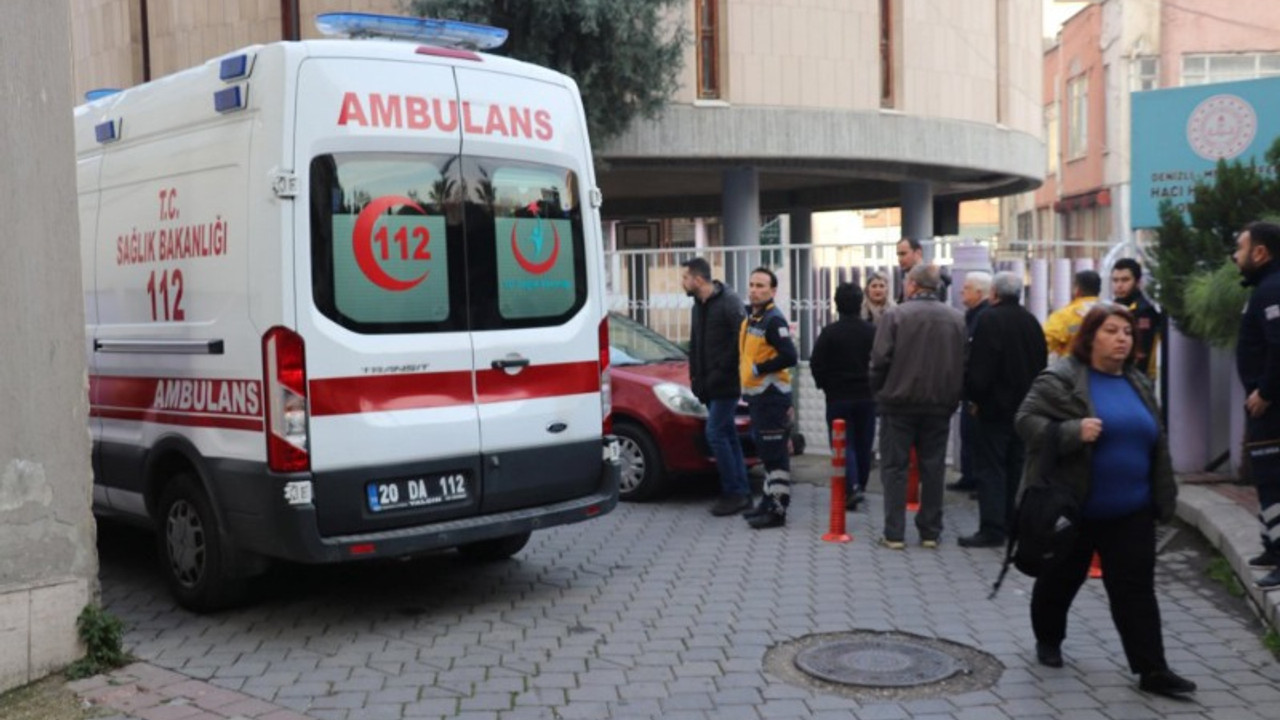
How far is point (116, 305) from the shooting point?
7199 mm

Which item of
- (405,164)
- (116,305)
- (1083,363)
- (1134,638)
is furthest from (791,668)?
(116,305)

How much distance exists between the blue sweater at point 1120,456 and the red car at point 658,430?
4.84m

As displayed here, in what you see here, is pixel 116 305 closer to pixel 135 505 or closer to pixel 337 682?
pixel 135 505

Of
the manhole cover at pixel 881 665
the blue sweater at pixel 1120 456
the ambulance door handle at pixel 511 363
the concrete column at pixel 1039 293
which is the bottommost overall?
the manhole cover at pixel 881 665

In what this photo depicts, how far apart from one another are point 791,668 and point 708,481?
17.2ft

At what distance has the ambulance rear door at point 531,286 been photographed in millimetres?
6645

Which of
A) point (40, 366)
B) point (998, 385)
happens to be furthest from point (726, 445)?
point (40, 366)

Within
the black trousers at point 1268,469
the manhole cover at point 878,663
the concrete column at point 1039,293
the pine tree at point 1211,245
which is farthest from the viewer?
the concrete column at point 1039,293

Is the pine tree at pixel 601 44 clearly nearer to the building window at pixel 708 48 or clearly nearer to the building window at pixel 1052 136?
the building window at pixel 708 48

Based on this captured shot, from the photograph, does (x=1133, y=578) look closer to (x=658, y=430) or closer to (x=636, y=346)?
(x=658, y=430)

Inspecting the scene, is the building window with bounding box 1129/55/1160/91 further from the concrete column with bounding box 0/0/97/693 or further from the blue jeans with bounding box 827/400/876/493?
the concrete column with bounding box 0/0/97/693

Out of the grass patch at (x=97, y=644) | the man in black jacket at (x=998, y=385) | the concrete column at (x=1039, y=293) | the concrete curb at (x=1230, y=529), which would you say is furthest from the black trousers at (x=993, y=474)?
the grass patch at (x=97, y=644)

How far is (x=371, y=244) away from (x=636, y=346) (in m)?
4.86

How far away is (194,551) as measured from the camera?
667 cm
